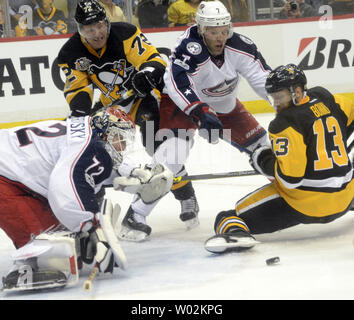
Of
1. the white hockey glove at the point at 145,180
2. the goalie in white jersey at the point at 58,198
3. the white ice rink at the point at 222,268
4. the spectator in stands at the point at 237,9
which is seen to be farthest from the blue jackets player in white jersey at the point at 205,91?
the spectator in stands at the point at 237,9

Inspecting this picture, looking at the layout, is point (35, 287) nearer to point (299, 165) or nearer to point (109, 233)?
point (109, 233)

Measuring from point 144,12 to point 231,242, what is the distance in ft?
13.7

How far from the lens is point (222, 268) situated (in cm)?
298

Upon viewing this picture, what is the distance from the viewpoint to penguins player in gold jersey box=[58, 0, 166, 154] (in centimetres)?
398

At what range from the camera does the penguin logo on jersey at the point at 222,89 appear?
3.89 m

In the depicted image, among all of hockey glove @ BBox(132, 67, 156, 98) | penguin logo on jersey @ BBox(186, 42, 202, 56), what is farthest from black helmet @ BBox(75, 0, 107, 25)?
penguin logo on jersey @ BBox(186, 42, 202, 56)

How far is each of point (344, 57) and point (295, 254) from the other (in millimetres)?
4422

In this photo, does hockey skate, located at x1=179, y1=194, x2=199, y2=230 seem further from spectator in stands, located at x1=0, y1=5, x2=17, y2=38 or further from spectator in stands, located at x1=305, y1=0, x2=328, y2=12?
spectator in stands, located at x1=305, y1=0, x2=328, y2=12

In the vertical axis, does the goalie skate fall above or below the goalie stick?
below

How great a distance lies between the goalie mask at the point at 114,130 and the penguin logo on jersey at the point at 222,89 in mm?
961

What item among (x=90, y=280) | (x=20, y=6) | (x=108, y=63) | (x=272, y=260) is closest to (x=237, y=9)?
(x=20, y=6)

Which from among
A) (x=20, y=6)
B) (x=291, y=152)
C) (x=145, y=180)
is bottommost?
(x=145, y=180)

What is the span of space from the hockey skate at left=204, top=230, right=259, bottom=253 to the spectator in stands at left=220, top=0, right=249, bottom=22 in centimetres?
429

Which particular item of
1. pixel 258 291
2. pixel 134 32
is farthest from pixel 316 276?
pixel 134 32
